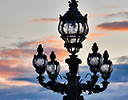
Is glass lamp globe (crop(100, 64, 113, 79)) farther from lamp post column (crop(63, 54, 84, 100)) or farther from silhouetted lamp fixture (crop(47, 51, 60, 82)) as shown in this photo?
silhouetted lamp fixture (crop(47, 51, 60, 82))

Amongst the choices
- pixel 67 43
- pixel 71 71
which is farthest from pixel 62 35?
pixel 71 71

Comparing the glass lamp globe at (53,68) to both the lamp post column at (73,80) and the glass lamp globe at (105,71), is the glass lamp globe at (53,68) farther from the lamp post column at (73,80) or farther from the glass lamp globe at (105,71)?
the glass lamp globe at (105,71)

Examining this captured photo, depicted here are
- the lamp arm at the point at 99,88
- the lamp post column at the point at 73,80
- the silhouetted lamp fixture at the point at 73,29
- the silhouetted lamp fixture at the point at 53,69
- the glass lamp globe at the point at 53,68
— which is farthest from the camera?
the glass lamp globe at the point at 53,68

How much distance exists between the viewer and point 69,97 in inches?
629

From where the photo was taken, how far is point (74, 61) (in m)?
16.1

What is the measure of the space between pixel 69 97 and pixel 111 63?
2.24m

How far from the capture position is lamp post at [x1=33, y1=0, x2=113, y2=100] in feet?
51.7

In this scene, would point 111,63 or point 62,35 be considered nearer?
point 62,35

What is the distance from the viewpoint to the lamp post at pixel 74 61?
51.7 feet

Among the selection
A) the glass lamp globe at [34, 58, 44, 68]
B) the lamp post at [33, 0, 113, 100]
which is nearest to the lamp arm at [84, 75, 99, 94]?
the lamp post at [33, 0, 113, 100]

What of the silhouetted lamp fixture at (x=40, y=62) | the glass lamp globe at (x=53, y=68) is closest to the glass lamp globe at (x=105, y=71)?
the glass lamp globe at (x=53, y=68)

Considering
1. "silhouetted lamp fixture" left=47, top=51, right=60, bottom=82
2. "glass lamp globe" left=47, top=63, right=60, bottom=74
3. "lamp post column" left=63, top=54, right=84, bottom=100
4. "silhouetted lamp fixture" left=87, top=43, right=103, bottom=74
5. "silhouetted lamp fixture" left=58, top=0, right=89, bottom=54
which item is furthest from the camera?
"glass lamp globe" left=47, top=63, right=60, bottom=74

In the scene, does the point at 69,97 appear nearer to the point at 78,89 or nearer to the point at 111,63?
the point at 78,89

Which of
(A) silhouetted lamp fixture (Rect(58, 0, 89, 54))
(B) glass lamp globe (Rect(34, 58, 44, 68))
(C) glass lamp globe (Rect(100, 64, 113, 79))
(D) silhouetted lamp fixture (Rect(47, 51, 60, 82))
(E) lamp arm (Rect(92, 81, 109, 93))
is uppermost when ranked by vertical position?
(A) silhouetted lamp fixture (Rect(58, 0, 89, 54))
